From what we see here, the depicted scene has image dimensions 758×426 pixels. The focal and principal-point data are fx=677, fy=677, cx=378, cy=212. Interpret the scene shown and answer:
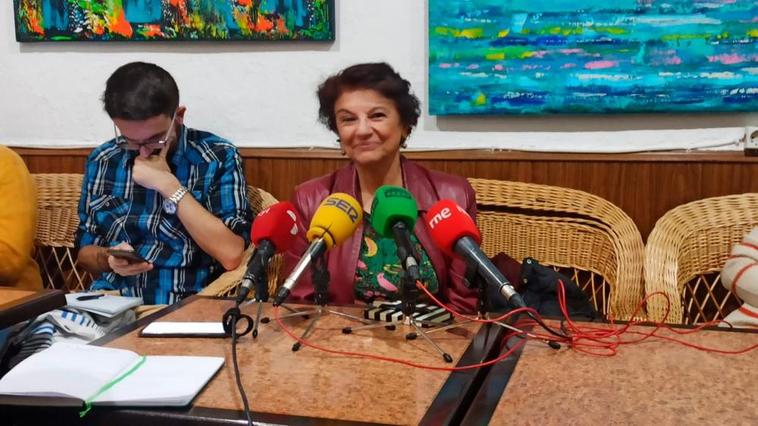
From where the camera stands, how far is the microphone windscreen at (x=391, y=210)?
1.22 meters

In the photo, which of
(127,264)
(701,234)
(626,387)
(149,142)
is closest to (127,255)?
(127,264)

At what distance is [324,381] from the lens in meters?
1.06

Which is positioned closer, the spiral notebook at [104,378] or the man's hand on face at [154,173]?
the spiral notebook at [104,378]

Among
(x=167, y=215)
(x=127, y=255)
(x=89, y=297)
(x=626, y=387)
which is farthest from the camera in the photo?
(x=167, y=215)

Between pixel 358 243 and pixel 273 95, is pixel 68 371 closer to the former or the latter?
pixel 358 243

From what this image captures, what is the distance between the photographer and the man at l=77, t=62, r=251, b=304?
6.89ft

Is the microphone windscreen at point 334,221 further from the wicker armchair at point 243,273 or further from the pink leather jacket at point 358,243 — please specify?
the wicker armchair at point 243,273

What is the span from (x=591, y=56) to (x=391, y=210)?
4.48 ft

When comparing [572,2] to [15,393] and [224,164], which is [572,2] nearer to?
[224,164]

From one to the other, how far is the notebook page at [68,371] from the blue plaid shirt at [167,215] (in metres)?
1.03

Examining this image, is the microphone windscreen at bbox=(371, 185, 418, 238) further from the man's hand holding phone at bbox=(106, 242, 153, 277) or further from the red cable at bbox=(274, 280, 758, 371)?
the man's hand holding phone at bbox=(106, 242, 153, 277)

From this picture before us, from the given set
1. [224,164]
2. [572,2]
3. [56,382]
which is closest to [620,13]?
[572,2]

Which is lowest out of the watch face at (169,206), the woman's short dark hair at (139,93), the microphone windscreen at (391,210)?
the watch face at (169,206)

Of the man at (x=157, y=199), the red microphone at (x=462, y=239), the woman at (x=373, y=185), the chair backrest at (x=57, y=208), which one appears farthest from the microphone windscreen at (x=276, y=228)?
the chair backrest at (x=57, y=208)
